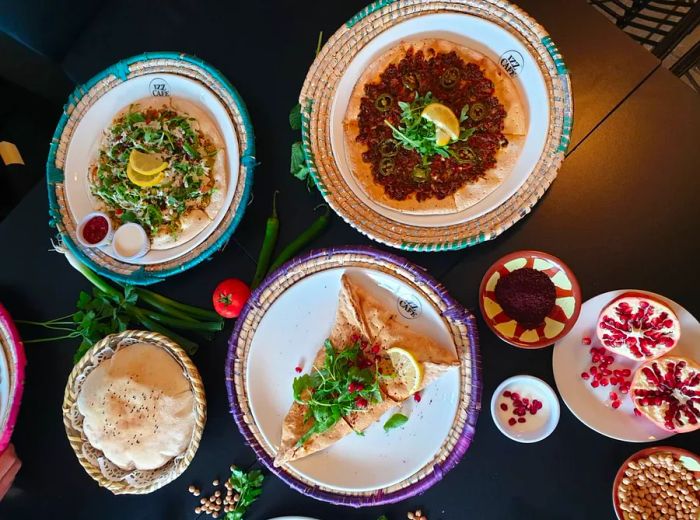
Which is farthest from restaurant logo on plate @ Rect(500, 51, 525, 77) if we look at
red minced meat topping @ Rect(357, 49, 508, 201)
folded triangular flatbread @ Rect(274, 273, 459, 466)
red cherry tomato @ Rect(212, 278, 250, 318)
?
red cherry tomato @ Rect(212, 278, 250, 318)

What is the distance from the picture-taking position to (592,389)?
268cm

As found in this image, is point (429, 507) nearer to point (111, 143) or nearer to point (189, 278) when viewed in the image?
point (189, 278)

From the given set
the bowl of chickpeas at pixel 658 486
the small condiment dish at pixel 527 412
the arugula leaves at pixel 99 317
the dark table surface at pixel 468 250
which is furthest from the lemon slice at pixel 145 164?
the bowl of chickpeas at pixel 658 486

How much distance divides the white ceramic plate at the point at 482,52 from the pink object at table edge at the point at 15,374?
213 centimetres

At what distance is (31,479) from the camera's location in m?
3.19

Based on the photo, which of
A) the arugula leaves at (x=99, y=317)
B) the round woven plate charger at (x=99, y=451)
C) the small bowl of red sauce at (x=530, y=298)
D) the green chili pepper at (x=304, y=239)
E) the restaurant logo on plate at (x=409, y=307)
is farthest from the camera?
the arugula leaves at (x=99, y=317)

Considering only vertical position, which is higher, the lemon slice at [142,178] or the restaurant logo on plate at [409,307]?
the restaurant logo on plate at [409,307]

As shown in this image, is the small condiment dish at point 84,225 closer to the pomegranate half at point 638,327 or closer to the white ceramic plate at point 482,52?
the white ceramic plate at point 482,52

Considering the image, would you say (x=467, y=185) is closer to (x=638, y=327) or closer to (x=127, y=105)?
(x=638, y=327)

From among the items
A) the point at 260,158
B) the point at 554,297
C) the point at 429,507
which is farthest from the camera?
the point at 260,158

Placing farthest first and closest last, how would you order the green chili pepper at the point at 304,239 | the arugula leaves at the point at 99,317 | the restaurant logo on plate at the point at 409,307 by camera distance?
1. the arugula leaves at the point at 99,317
2. the green chili pepper at the point at 304,239
3. the restaurant logo on plate at the point at 409,307

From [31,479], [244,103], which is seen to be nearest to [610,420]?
[244,103]

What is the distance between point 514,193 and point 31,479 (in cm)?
328

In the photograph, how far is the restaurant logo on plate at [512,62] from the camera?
2.71 m
